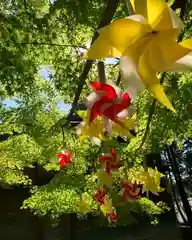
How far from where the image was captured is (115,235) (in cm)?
484

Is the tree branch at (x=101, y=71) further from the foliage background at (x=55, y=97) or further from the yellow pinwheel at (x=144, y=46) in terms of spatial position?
the foliage background at (x=55, y=97)

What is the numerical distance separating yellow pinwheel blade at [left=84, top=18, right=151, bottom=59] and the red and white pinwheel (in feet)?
0.44

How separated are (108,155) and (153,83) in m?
0.42

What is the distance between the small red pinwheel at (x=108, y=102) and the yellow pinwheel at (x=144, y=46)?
132 mm

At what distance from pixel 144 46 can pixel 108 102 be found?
14 centimetres

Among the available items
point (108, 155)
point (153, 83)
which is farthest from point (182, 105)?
point (153, 83)

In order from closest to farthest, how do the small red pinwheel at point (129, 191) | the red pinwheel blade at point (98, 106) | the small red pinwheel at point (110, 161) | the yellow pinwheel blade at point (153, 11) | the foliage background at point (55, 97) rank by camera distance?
the yellow pinwheel blade at point (153, 11)
the red pinwheel blade at point (98, 106)
the small red pinwheel at point (110, 161)
the small red pinwheel at point (129, 191)
the foliage background at point (55, 97)

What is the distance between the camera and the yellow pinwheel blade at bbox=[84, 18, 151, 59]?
0.91 ft

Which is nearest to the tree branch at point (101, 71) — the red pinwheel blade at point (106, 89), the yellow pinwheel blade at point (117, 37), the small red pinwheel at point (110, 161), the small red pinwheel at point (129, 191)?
the red pinwheel blade at point (106, 89)

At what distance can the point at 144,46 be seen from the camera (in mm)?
287

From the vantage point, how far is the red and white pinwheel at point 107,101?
42 cm

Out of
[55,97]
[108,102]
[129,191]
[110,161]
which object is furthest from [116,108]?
[55,97]

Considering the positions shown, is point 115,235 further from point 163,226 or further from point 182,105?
point 182,105

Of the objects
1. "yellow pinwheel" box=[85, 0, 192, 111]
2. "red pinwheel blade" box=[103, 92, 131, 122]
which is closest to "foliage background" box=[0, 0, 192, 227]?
"red pinwheel blade" box=[103, 92, 131, 122]
